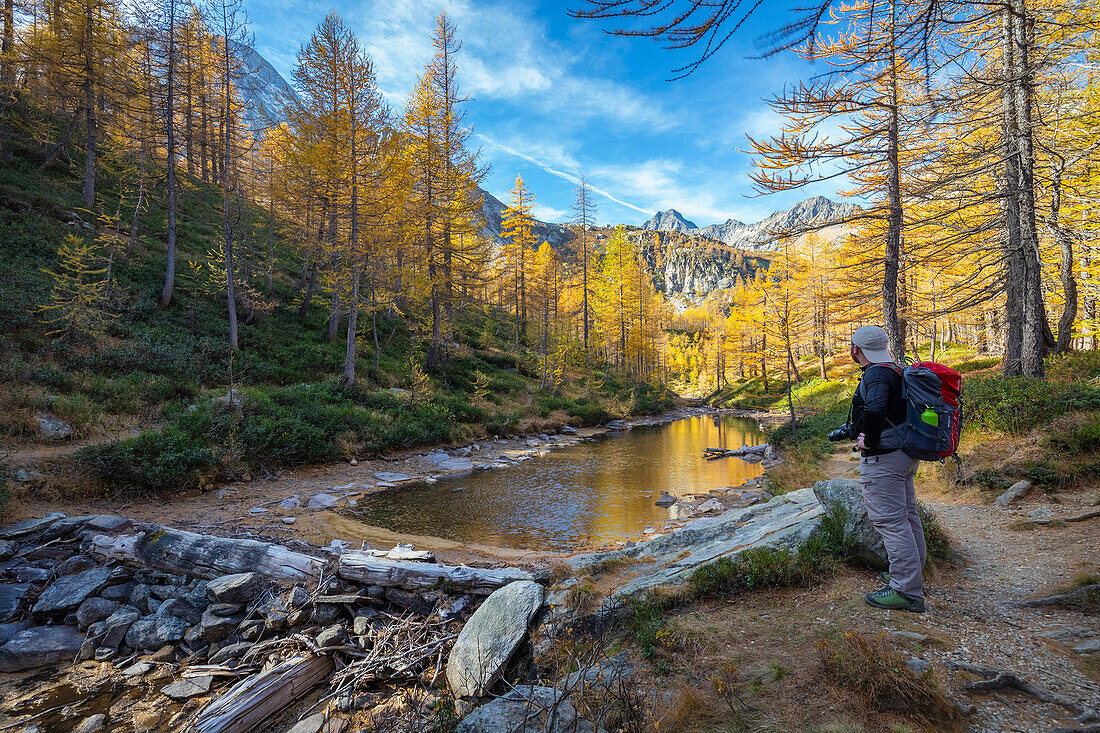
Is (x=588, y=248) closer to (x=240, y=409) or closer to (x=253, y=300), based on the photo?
(x=253, y=300)

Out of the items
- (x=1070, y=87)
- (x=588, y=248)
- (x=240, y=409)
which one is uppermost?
(x=588, y=248)

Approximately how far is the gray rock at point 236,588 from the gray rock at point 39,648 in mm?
1241

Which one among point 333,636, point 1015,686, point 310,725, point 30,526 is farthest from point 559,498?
point 30,526

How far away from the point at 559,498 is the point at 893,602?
314 inches

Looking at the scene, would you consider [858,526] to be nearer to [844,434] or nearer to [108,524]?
[844,434]

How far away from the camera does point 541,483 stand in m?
12.0

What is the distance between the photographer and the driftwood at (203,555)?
5.33m

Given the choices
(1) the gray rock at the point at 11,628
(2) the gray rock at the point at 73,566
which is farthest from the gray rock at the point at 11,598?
(2) the gray rock at the point at 73,566

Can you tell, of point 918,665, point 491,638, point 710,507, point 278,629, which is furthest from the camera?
point 710,507

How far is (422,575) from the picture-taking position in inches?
196

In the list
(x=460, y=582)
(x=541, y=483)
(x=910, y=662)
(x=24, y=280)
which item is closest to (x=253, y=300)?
(x=24, y=280)

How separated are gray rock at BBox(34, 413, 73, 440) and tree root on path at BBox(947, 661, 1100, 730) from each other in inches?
538

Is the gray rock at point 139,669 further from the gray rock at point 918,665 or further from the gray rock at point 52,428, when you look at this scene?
the gray rock at point 52,428

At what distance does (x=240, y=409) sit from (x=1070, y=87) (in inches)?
875
